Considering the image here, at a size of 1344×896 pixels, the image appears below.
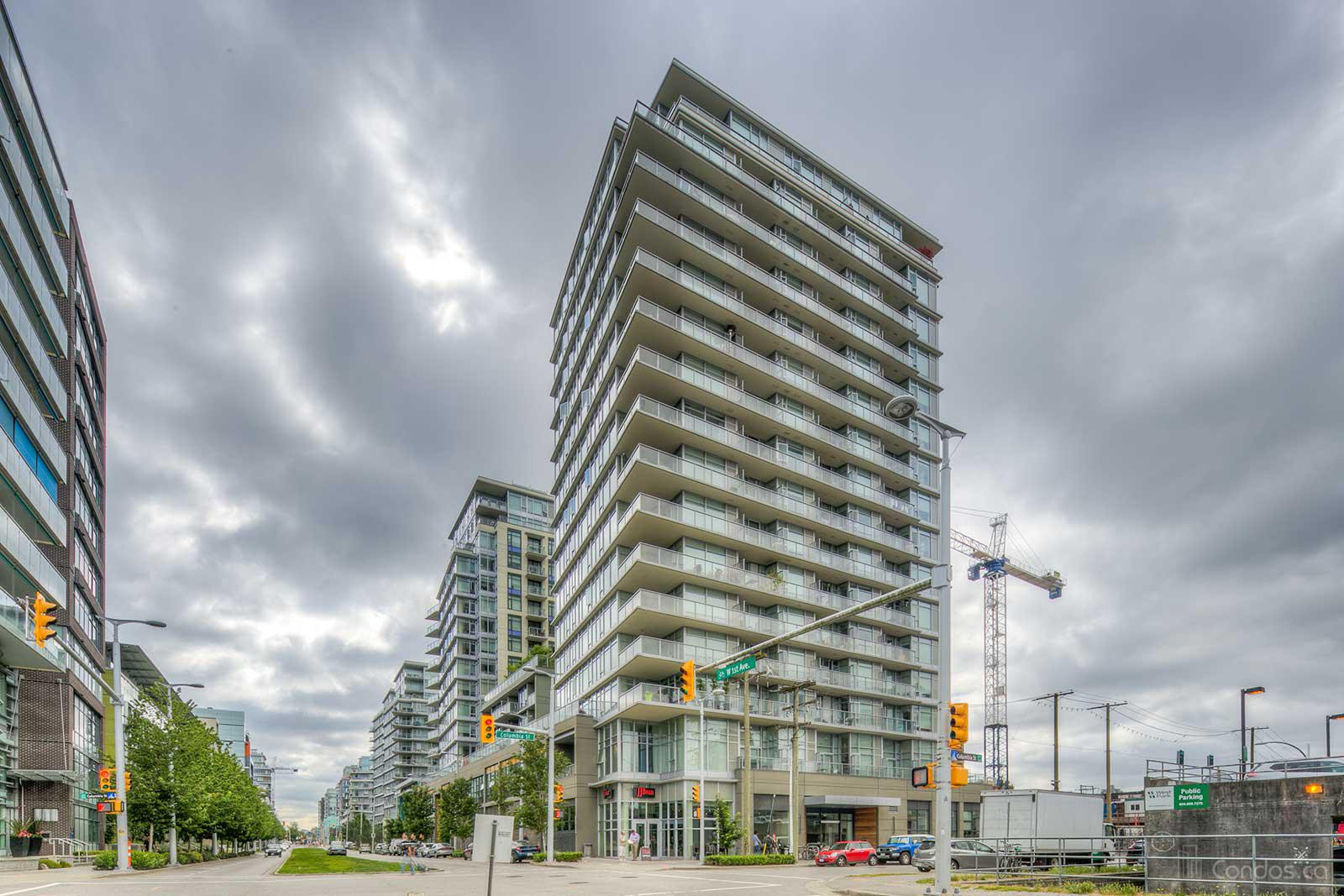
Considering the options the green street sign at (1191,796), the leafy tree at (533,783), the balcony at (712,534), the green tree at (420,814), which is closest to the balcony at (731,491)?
the balcony at (712,534)

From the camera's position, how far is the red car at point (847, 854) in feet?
128

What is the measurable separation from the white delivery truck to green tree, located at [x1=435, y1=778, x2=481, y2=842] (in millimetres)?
57028

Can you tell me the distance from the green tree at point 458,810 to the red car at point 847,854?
45.7 meters

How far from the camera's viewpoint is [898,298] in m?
73.2

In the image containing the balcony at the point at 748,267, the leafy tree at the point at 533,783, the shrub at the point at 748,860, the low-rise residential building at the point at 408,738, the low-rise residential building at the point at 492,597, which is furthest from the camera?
the low-rise residential building at the point at 408,738

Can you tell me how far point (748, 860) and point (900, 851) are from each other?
374 inches

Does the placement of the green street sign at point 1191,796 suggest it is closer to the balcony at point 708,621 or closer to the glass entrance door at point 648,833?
the balcony at point 708,621

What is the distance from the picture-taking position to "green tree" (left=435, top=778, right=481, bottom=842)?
77.7 meters

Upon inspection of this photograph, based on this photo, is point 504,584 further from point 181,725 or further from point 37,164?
point 37,164

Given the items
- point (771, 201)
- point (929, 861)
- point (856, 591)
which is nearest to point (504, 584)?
point (856, 591)

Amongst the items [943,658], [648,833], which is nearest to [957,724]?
[943,658]

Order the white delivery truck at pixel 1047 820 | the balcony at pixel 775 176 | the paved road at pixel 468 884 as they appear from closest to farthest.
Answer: the paved road at pixel 468 884
the white delivery truck at pixel 1047 820
the balcony at pixel 775 176

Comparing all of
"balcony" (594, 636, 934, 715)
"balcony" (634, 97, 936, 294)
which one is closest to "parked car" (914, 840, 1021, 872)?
"balcony" (594, 636, 934, 715)

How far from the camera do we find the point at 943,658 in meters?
22.2
